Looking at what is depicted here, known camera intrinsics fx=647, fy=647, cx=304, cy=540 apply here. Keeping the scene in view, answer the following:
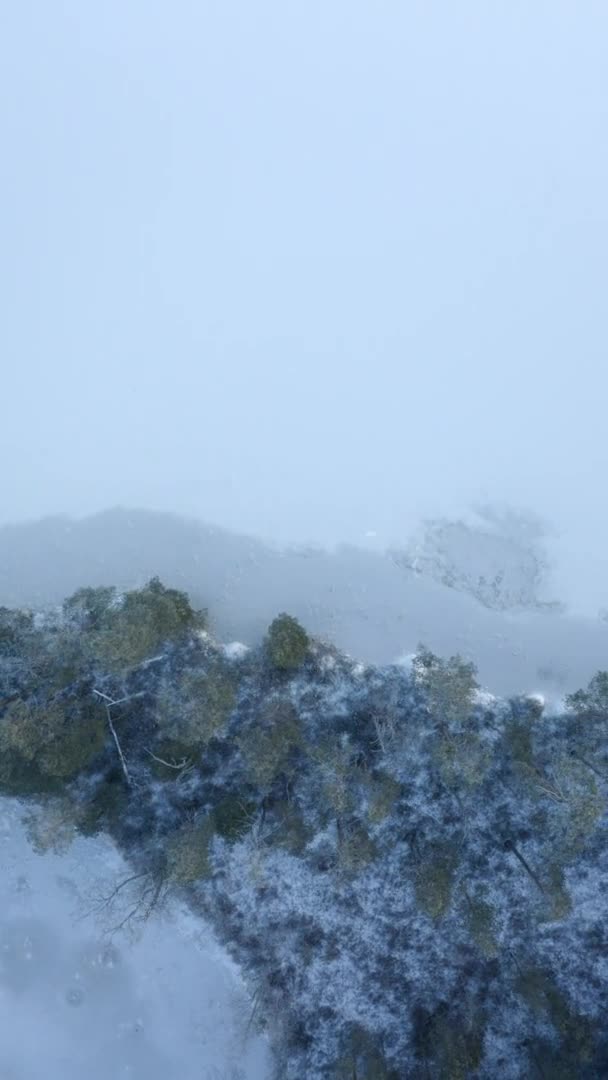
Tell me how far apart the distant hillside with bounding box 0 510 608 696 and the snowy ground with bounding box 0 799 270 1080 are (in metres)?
9.03

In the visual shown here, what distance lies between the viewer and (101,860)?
76.7 feet

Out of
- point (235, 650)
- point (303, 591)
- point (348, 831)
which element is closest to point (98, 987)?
point (348, 831)

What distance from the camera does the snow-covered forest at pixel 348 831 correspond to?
2145 centimetres

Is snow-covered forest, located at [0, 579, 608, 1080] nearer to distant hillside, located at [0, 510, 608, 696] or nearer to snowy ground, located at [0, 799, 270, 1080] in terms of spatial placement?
snowy ground, located at [0, 799, 270, 1080]

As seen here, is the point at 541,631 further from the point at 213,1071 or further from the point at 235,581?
the point at 213,1071

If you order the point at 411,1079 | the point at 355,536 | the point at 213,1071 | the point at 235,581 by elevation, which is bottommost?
the point at 213,1071

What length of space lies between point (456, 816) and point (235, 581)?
1135 cm

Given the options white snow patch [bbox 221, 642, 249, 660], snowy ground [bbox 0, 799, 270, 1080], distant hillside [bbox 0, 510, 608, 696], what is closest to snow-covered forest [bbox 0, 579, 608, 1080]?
white snow patch [bbox 221, 642, 249, 660]

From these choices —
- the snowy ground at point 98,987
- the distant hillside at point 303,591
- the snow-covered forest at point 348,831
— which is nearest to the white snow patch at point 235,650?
the snow-covered forest at point 348,831

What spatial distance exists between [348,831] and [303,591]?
842 centimetres

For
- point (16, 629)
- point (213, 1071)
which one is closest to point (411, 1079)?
point (213, 1071)

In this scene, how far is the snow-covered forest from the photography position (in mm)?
21453

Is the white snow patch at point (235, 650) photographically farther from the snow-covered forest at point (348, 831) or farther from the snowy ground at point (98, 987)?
the snowy ground at point (98, 987)

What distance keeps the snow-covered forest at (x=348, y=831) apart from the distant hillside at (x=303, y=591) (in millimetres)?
1225
